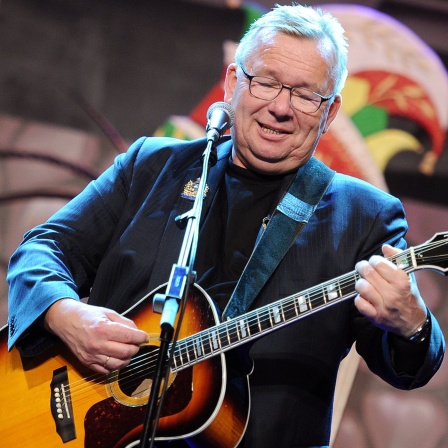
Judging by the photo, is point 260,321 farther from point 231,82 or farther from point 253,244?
point 231,82

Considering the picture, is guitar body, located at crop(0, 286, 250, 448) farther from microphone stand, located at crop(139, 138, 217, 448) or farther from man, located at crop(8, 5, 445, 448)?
microphone stand, located at crop(139, 138, 217, 448)

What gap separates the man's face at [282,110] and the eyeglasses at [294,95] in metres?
0.01

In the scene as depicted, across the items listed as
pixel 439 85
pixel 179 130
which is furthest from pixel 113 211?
pixel 439 85

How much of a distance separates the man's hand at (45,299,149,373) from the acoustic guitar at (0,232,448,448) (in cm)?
9

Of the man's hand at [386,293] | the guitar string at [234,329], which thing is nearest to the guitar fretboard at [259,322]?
the guitar string at [234,329]

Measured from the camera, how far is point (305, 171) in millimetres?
2674

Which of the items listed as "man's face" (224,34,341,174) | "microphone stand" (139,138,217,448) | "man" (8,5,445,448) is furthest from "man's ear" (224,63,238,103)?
"microphone stand" (139,138,217,448)

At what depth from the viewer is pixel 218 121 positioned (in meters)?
2.32

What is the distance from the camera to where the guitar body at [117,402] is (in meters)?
2.12

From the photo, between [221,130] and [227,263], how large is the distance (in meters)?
0.52

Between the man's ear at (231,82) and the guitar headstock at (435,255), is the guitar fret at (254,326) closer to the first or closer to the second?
the guitar headstock at (435,255)

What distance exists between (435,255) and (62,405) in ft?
4.14

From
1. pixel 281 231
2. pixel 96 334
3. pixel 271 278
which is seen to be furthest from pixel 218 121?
pixel 96 334

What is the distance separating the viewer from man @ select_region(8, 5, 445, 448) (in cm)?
230
